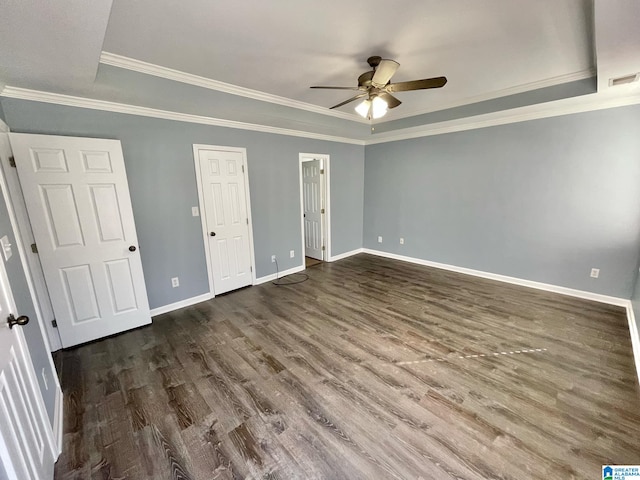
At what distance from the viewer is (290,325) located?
3000mm

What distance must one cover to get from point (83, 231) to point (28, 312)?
1.23m

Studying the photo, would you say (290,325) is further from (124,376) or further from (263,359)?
(124,376)

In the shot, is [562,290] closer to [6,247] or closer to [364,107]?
[364,107]

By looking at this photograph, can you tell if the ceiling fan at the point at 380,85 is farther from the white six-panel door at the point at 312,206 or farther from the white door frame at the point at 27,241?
the white door frame at the point at 27,241

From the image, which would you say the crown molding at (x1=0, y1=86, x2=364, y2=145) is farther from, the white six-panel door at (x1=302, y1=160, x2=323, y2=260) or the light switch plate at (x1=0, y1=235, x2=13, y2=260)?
the light switch plate at (x1=0, y1=235, x2=13, y2=260)

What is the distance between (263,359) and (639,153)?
4.74 m

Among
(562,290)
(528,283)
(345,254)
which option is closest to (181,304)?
(345,254)

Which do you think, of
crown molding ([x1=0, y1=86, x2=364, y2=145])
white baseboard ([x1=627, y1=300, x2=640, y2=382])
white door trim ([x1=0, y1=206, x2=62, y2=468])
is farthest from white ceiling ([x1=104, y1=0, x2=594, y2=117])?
white baseboard ([x1=627, y1=300, x2=640, y2=382])

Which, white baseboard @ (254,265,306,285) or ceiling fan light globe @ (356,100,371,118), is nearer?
ceiling fan light globe @ (356,100,371,118)

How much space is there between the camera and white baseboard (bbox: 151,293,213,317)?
330cm

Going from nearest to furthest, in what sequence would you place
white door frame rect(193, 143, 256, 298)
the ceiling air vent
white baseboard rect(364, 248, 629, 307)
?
the ceiling air vent, white baseboard rect(364, 248, 629, 307), white door frame rect(193, 143, 256, 298)

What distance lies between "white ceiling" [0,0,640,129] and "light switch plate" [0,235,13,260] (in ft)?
3.79

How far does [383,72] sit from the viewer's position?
86.4 inches

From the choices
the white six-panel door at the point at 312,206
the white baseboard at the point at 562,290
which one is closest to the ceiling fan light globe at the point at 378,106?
the white six-panel door at the point at 312,206
